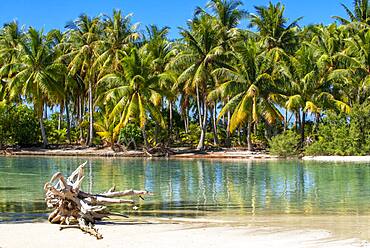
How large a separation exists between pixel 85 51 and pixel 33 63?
165 inches

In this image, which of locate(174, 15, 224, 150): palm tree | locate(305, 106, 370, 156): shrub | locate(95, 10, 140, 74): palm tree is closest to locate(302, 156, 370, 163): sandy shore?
locate(305, 106, 370, 156): shrub

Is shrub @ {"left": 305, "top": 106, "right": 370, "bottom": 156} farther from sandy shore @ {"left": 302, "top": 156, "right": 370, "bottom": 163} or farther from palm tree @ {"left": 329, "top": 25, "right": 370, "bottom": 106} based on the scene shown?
palm tree @ {"left": 329, "top": 25, "right": 370, "bottom": 106}

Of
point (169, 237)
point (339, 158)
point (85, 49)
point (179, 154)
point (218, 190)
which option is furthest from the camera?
point (85, 49)

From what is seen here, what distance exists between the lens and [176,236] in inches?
380

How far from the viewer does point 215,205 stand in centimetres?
1488

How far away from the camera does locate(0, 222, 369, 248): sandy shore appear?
29.1 feet

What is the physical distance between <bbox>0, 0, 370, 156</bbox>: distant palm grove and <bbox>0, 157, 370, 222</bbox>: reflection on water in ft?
37.6

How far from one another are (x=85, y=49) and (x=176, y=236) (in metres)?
A: 36.9

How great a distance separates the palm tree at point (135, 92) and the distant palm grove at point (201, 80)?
78 mm

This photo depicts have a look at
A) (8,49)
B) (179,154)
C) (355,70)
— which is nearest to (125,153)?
(179,154)

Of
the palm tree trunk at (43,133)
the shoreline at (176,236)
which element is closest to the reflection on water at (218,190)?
the shoreline at (176,236)

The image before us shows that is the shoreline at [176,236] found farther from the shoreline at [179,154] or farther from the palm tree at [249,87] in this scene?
the palm tree at [249,87]

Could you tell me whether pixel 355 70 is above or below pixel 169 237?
above

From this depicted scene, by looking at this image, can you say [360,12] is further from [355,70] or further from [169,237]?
[169,237]
